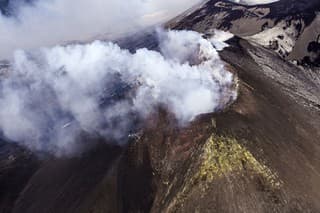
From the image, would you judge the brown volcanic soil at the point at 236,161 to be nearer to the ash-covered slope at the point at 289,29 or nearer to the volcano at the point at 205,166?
the volcano at the point at 205,166

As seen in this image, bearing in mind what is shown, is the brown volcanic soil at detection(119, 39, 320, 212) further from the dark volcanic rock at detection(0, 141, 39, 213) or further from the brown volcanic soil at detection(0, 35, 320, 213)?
the dark volcanic rock at detection(0, 141, 39, 213)


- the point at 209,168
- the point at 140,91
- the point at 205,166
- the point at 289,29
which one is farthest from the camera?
the point at 289,29

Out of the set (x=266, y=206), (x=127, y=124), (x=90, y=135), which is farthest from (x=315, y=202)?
(x=90, y=135)

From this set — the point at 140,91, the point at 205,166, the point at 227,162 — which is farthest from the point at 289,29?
the point at 205,166

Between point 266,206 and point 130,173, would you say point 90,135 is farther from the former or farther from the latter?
point 266,206

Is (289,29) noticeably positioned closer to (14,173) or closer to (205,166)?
(14,173)

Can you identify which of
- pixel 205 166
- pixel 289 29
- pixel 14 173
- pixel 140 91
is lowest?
pixel 289 29

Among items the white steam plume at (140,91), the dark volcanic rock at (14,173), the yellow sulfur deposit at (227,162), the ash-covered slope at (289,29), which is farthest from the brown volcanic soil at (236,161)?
the ash-covered slope at (289,29)

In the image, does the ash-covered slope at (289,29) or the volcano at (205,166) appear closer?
the volcano at (205,166)
